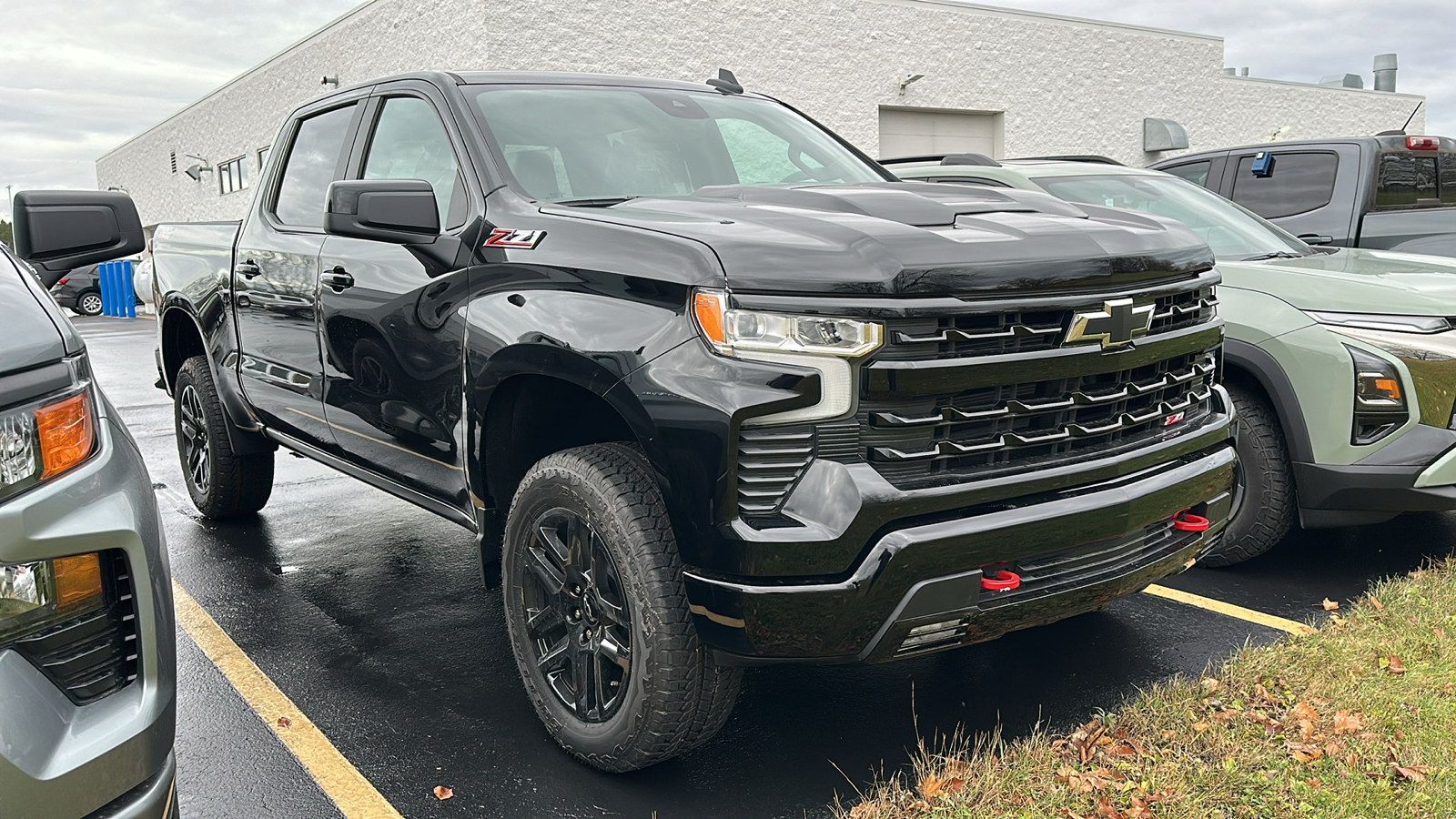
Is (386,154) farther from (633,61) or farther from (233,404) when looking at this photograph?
(633,61)

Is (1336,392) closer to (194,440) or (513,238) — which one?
(513,238)

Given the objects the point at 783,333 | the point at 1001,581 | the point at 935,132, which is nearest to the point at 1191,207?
the point at 1001,581

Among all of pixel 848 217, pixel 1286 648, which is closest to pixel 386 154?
pixel 848 217

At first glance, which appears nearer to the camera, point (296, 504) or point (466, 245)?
point (466, 245)

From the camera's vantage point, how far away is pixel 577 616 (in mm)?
3010

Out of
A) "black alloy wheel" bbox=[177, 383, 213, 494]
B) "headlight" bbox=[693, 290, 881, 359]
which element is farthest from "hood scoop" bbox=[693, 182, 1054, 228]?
"black alloy wheel" bbox=[177, 383, 213, 494]

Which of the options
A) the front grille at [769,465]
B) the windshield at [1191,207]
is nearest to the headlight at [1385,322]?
the windshield at [1191,207]

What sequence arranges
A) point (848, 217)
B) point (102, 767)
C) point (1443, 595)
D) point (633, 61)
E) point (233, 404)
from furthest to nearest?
point (633, 61) → point (233, 404) → point (1443, 595) → point (848, 217) → point (102, 767)

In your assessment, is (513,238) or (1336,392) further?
(1336,392)

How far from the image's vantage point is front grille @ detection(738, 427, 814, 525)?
249cm

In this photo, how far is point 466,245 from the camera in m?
3.32

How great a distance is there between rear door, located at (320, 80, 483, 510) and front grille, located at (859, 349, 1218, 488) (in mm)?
1382

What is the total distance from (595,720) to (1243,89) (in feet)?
97.4

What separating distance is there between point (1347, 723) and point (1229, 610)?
120 centimetres
